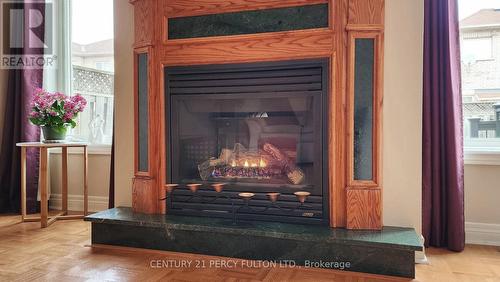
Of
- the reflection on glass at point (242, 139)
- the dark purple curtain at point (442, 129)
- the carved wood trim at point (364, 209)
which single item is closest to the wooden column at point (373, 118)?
the carved wood trim at point (364, 209)

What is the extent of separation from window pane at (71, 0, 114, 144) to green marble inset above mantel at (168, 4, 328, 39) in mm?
1299

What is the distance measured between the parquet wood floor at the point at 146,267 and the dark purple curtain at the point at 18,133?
91 cm

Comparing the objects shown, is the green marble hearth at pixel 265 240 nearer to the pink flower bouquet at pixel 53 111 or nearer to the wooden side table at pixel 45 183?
the wooden side table at pixel 45 183

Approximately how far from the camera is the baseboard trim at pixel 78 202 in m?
3.24

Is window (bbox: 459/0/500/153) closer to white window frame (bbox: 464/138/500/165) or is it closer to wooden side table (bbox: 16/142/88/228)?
white window frame (bbox: 464/138/500/165)

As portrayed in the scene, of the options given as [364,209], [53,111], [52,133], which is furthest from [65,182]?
[364,209]

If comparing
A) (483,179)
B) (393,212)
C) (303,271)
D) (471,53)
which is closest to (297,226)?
(303,271)

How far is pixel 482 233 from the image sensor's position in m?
2.44

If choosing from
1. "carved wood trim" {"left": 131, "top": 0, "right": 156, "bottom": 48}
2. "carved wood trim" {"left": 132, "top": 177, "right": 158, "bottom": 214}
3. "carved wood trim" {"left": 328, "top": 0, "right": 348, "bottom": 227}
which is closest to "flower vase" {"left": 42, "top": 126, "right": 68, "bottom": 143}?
"carved wood trim" {"left": 132, "top": 177, "right": 158, "bottom": 214}

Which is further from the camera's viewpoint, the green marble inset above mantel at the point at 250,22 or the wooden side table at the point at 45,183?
the wooden side table at the point at 45,183

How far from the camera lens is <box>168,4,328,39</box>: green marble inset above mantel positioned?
2.07 metres

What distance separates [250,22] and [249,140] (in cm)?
68

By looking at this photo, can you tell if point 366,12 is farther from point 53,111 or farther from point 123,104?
point 53,111

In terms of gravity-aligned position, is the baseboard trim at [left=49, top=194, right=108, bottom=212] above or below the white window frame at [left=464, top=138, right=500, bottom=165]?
below
